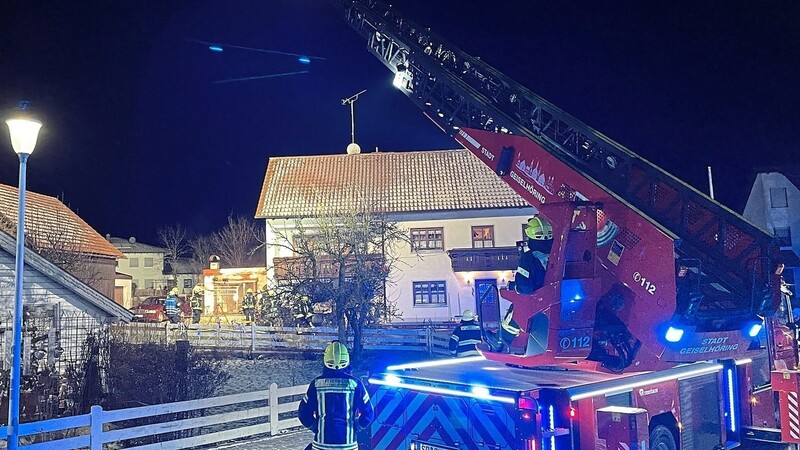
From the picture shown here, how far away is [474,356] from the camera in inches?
342

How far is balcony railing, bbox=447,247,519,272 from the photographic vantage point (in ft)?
107

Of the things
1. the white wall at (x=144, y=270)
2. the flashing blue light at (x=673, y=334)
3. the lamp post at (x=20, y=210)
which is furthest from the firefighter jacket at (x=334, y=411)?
the white wall at (x=144, y=270)

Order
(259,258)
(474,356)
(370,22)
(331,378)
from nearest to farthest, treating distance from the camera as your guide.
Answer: (331,378)
(474,356)
(370,22)
(259,258)

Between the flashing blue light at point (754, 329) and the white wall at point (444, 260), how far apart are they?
25.0 meters

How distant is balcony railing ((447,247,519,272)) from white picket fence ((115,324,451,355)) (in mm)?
8589

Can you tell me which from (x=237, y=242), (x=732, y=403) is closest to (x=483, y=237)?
(x=732, y=403)

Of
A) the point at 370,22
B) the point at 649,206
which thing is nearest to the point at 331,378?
the point at 649,206

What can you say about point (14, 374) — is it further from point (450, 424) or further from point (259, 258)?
point (259, 258)

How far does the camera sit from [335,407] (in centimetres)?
557

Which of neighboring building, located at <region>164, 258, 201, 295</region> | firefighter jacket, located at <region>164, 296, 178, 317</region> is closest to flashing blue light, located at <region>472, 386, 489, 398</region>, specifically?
firefighter jacket, located at <region>164, 296, 178, 317</region>

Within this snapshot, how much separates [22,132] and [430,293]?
2737 cm

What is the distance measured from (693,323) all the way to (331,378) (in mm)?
3936

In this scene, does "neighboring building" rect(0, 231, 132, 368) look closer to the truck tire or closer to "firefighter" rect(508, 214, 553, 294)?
"firefighter" rect(508, 214, 553, 294)

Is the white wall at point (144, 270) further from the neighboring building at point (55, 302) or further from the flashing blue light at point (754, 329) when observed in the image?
the flashing blue light at point (754, 329)
